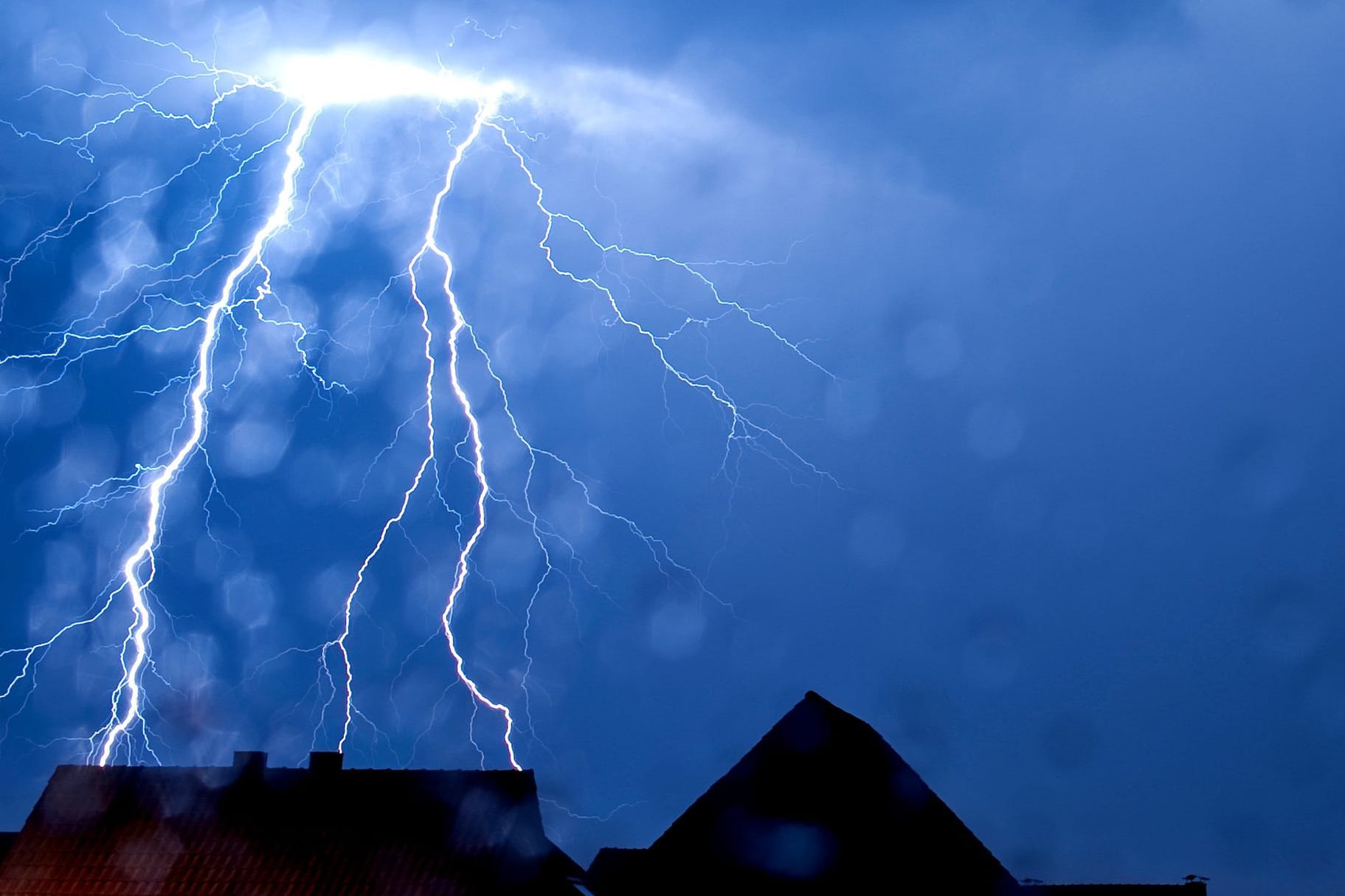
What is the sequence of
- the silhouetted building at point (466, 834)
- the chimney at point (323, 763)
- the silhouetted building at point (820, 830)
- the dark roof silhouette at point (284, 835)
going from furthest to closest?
the chimney at point (323, 763), the dark roof silhouette at point (284, 835), the silhouetted building at point (466, 834), the silhouetted building at point (820, 830)

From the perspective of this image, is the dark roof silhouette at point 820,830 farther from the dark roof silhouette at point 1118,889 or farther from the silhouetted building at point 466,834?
the dark roof silhouette at point 1118,889

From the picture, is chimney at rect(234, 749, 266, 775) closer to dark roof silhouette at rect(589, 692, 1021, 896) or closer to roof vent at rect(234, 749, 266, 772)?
roof vent at rect(234, 749, 266, 772)

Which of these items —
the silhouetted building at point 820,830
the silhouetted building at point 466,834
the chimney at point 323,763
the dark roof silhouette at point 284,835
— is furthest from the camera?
the chimney at point 323,763

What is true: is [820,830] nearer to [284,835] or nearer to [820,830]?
[820,830]

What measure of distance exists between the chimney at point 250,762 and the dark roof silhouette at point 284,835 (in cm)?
2

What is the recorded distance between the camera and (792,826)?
989 cm

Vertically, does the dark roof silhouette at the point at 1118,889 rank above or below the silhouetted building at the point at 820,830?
above

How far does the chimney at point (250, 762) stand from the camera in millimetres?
12281

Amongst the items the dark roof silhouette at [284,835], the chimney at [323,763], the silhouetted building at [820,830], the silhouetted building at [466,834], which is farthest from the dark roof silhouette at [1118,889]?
the chimney at [323,763]

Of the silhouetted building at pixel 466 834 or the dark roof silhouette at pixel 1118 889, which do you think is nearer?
the silhouetted building at pixel 466 834

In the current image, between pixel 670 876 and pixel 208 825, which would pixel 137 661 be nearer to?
pixel 208 825

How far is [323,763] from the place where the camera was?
1240cm

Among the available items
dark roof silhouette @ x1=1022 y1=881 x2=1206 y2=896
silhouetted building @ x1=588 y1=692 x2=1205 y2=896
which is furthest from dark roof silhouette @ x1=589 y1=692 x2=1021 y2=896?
dark roof silhouette @ x1=1022 y1=881 x2=1206 y2=896

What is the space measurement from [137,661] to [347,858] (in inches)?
176
